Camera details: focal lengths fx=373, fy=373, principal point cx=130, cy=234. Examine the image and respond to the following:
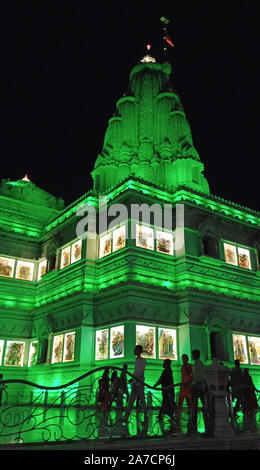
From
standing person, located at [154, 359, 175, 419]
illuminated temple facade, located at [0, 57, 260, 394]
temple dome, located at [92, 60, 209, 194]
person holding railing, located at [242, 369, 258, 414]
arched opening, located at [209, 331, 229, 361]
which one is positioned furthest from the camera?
temple dome, located at [92, 60, 209, 194]

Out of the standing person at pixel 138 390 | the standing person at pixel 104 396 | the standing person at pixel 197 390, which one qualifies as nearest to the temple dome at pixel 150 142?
the standing person at pixel 104 396

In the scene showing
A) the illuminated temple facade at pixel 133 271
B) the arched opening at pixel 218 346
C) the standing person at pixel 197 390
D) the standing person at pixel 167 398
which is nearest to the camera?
the standing person at pixel 197 390

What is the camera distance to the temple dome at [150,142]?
3325 cm

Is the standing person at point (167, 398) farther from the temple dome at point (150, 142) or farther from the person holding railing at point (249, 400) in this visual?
the temple dome at point (150, 142)

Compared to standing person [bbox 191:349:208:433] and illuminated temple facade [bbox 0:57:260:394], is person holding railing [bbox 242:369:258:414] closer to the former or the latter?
standing person [bbox 191:349:208:433]

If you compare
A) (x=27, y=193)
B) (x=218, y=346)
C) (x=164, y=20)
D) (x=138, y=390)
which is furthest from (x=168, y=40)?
(x=138, y=390)

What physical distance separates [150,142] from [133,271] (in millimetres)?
15243

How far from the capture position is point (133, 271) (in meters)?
24.2

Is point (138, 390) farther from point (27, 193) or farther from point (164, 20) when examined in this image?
point (164, 20)

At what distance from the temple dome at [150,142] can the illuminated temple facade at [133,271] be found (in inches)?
4.8

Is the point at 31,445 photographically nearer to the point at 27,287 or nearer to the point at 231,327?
the point at 231,327

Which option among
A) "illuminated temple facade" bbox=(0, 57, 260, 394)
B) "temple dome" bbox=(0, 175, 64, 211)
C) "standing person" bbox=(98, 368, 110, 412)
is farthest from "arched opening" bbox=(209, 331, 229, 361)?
"temple dome" bbox=(0, 175, 64, 211)

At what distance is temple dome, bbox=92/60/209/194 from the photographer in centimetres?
3325

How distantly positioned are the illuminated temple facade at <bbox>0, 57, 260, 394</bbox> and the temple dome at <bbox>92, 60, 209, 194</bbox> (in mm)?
122
